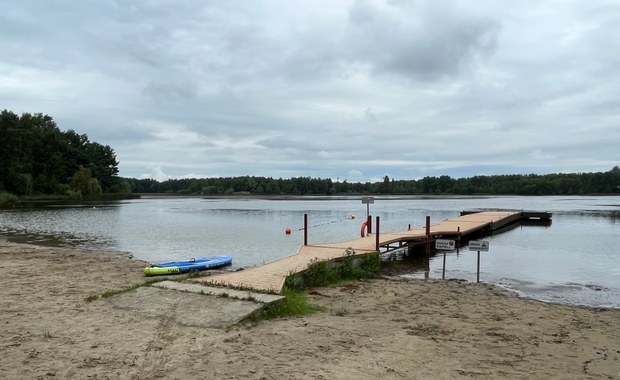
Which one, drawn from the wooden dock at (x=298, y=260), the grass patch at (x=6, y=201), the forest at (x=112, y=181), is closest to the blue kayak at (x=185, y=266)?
the wooden dock at (x=298, y=260)

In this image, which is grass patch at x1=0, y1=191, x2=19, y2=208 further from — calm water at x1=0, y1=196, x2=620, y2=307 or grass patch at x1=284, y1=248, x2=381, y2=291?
grass patch at x1=284, y1=248, x2=381, y2=291

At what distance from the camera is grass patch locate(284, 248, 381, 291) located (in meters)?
10.3

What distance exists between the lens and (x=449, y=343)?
6.44 meters

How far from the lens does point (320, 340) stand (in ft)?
20.8

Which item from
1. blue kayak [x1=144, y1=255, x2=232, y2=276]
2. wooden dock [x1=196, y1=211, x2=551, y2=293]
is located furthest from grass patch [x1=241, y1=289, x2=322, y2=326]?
blue kayak [x1=144, y1=255, x2=232, y2=276]

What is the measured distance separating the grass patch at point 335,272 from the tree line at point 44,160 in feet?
223

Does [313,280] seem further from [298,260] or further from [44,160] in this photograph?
[44,160]

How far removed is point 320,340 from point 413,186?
13629 centimetres

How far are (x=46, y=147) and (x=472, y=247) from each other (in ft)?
272

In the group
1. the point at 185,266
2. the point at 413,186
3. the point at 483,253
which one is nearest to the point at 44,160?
the point at 185,266

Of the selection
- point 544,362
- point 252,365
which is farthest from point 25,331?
point 544,362

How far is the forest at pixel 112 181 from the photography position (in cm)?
7300

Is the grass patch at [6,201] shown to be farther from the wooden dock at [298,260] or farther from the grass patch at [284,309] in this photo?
the grass patch at [284,309]

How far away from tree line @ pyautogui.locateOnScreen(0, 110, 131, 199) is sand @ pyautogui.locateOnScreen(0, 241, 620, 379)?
69922 millimetres
